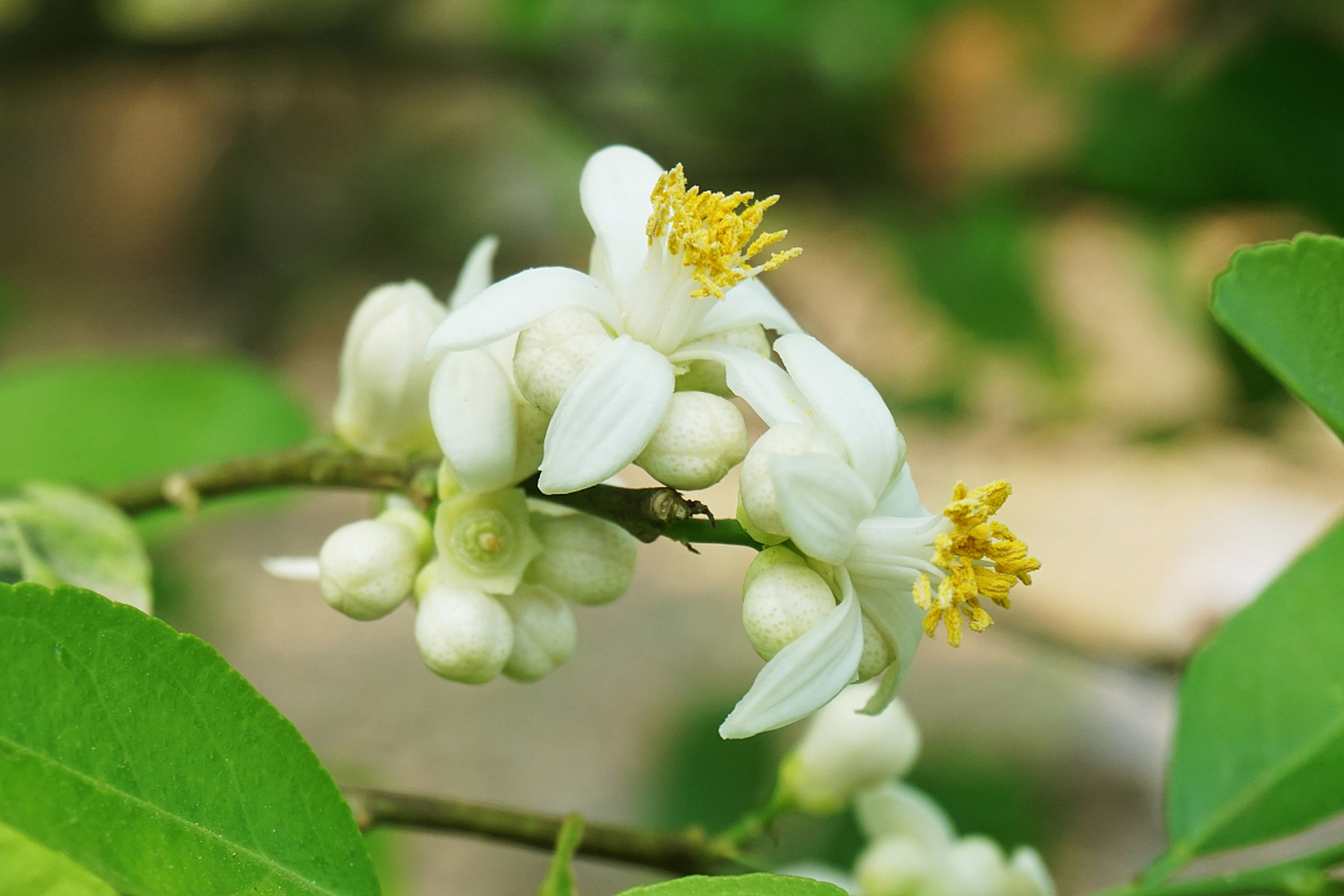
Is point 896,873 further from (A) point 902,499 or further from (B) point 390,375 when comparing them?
(B) point 390,375

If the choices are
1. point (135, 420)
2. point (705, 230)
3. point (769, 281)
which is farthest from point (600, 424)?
point (769, 281)

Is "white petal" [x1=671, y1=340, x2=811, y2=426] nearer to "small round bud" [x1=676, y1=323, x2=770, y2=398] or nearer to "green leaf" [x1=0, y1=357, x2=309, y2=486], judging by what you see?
"small round bud" [x1=676, y1=323, x2=770, y2=398]

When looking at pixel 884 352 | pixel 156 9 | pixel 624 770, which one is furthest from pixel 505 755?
pixel 156 9

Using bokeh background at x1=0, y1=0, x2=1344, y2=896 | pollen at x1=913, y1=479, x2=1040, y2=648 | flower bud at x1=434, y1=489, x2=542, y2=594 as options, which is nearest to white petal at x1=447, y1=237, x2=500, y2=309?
flower bud at x1=434, y1=489, x2=542, y2=594

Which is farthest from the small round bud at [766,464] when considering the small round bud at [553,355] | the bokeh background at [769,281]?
the bokeh background at [769,281]

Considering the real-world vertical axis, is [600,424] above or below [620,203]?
below
